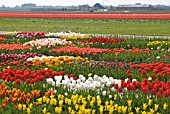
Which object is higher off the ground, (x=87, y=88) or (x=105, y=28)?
(x=87, y=88)

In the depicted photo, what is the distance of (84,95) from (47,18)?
51612 mm

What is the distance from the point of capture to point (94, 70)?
1140 cm

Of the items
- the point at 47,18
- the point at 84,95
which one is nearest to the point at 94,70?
the point at 84,95

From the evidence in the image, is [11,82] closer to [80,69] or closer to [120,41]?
[80,69]

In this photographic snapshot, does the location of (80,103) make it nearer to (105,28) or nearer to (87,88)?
(87,88)

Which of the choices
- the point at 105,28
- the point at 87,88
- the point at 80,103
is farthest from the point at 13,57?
the point at 105,28

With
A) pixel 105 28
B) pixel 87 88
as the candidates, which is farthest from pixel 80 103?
pixel 105 28

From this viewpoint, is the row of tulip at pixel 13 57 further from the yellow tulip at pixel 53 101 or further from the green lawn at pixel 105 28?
the green lawn at pixel 105 28

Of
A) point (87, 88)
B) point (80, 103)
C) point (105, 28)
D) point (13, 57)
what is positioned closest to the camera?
point (80, 103)

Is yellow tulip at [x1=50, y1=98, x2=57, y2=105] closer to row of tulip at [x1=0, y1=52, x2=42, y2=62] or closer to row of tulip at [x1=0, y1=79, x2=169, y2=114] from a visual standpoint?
row of tulip at [x1=0, y1=79, x2=169, y2=114]

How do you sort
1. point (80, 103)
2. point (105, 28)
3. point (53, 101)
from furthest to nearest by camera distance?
→ 1. point (105, 28)
2. point (80, 103)
3. point (53, 101)

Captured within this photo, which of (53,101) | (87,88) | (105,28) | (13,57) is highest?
(53,101)

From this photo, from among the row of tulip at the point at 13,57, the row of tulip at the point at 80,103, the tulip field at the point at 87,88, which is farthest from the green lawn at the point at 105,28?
the row of tulip at the point at 80,103

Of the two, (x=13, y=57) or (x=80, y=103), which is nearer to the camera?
(x=80, y=103)
